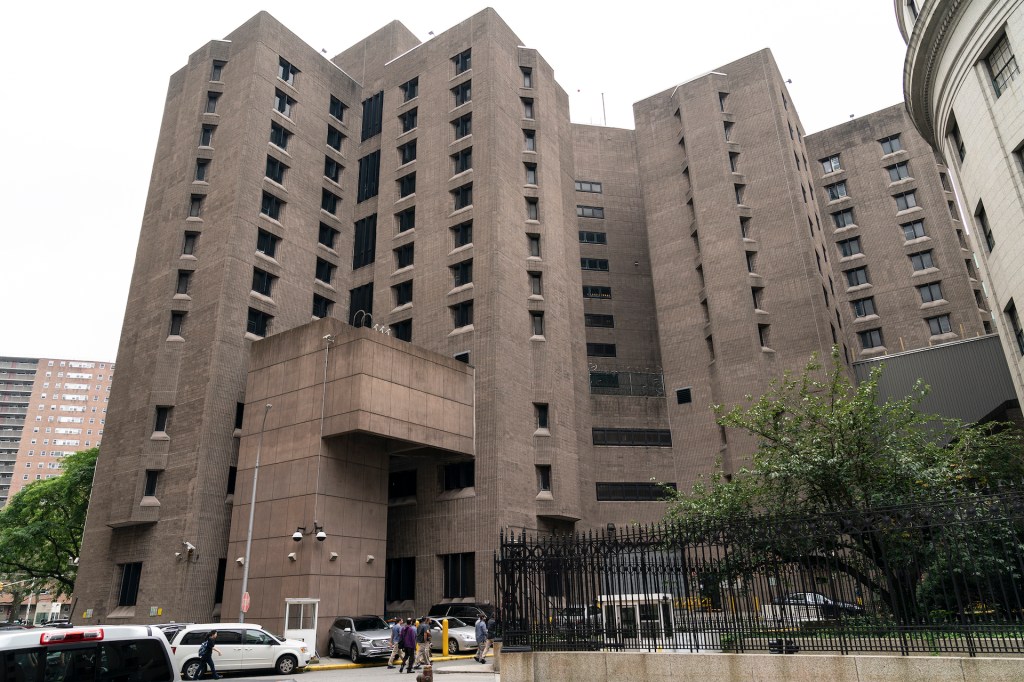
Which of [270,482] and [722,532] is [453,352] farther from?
[722,532]

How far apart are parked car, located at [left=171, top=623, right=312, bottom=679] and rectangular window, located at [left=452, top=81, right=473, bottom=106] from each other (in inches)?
1489

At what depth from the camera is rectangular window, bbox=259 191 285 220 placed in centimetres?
4781

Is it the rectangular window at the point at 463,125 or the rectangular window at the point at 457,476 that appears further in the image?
the rectangular window at the point at 463,125

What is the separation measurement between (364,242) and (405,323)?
8.81 m

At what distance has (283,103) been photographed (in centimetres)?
5203

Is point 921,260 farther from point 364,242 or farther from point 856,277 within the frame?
point 364,242

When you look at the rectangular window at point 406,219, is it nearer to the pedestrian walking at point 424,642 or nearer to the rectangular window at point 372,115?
the rectangular window at point 372,115

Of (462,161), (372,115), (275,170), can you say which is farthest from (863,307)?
(275,170)

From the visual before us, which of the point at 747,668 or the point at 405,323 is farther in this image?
the point at 405,323

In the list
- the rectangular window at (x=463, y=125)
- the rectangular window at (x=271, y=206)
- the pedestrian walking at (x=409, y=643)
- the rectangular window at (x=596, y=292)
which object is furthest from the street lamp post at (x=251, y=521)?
the rectangular window at (x=596, y=292)

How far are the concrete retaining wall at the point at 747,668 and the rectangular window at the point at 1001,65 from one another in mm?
19672

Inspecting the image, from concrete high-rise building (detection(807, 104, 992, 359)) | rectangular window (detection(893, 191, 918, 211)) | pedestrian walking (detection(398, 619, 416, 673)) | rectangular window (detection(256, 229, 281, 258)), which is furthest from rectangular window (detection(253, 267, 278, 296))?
rectangular window (detection(893, 191, 918, 211))

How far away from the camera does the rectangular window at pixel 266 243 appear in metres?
46.8

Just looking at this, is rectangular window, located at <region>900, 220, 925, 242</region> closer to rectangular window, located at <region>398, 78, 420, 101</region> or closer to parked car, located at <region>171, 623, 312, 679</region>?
rectangular window, located at <region>398, 78, 420, 101</region>
